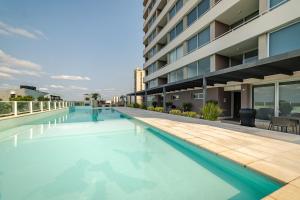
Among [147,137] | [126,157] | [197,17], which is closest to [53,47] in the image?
[197,17]

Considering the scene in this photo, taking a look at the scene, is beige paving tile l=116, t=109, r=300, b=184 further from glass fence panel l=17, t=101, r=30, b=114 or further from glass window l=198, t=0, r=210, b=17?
glass fence panel l=17, t=101, r=30, b=114

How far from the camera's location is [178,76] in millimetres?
20281

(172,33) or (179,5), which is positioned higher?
(179,5)

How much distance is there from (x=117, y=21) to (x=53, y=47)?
1049 cm

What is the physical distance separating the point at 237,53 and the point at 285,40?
4816 mm

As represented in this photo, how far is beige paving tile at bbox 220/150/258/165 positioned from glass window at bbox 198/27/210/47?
13.1 m

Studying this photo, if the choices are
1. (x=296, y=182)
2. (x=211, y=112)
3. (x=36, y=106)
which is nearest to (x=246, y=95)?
(x=211, y=112)

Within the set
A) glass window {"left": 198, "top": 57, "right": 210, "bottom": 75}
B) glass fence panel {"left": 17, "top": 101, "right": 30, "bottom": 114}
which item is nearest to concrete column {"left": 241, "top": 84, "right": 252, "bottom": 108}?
glass window {"left": 198, "top": 57, "right": 210, "bottom": 75}

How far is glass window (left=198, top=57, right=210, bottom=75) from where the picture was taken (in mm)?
14719

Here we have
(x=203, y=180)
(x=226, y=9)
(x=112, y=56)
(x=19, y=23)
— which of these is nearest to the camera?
(x=203, y=180)

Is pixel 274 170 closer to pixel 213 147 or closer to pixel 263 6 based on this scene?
pixel 213 147

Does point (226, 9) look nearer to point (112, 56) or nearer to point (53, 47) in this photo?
point (53, 47)

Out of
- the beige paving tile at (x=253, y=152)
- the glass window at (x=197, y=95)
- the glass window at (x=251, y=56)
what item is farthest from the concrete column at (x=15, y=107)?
the glass window at (x=251, y=56)

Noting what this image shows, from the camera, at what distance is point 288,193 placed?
2293 millimetres
